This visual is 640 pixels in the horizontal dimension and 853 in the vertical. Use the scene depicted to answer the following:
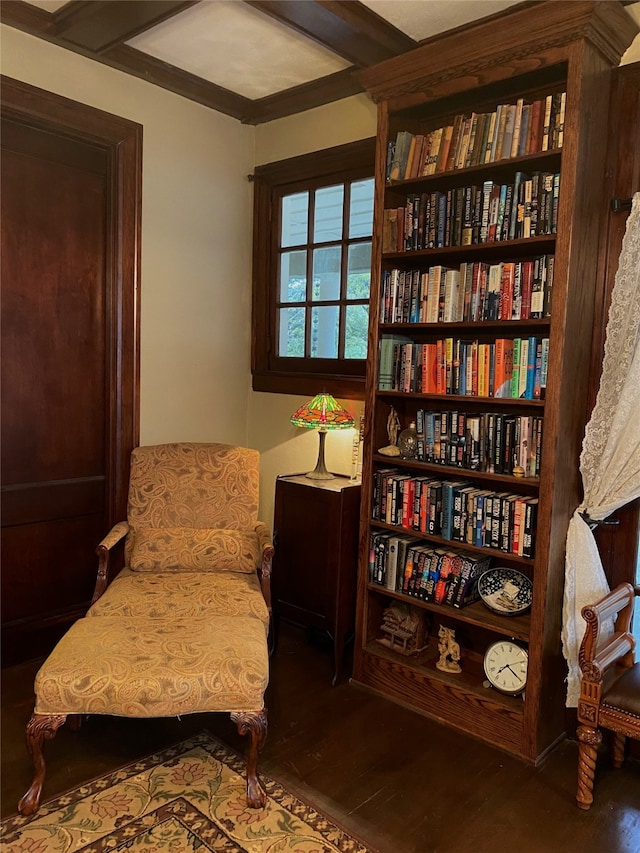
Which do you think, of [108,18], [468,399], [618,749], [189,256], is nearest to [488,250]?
[468,399]

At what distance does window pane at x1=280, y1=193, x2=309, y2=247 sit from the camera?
333cm

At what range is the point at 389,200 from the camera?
2.66 m

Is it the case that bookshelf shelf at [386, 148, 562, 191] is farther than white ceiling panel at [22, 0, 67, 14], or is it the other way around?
white ceiling panel at [22, 0, 67, 14]

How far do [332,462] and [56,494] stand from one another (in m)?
1.25

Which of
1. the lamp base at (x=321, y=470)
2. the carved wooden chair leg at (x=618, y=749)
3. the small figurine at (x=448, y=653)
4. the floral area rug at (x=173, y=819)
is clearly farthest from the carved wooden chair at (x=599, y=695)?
the lamp base at (x=321, y=470)

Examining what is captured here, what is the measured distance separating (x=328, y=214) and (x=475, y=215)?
1017mm

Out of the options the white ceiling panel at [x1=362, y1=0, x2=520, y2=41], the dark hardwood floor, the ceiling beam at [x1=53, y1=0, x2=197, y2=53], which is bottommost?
the dark hardwood floor

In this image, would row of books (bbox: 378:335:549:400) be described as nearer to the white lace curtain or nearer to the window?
the white lace curtain

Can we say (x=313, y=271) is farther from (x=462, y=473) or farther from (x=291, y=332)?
(x=462, y=473)

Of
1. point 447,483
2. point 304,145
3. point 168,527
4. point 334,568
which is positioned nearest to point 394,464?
point 447,483

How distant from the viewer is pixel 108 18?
2.43 meters

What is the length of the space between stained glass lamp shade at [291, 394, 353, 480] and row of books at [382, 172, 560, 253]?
690mm

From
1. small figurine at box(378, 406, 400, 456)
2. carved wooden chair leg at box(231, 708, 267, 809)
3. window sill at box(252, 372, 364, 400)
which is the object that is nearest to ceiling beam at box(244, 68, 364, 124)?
window sill at box(252, 372, 364, 400)

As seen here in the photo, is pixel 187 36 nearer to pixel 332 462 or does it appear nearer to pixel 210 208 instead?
pixel 210 208
